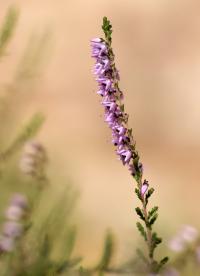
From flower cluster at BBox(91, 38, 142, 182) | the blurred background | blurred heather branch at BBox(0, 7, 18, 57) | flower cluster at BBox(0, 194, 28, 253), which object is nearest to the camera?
flower cluster at BBox(91, 38, 142, 182)

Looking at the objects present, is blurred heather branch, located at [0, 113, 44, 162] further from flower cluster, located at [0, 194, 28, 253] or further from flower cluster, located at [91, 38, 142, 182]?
flower cluster, located at [91, 38, 142, 182]

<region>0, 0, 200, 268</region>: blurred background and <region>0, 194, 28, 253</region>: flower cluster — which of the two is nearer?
<region>0, 194, 28, 253</region>: flower cluster

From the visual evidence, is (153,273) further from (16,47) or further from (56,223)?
(16,47)

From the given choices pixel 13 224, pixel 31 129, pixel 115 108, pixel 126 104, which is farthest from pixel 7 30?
pixel 126 104

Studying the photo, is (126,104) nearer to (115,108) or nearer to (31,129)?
(31,129)

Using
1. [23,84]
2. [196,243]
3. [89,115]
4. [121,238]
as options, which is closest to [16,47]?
[89,115]

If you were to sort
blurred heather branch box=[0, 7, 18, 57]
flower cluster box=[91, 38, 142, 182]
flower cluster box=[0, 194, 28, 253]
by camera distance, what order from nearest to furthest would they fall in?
1. flower cluster box=[91, 38, 142, 182]
2. flower cluster box=[0, 194, 28, 253]
3. blurred heather branch box=[0, 7, 18, 57]

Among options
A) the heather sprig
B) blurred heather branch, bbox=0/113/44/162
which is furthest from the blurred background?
the heather sprig
